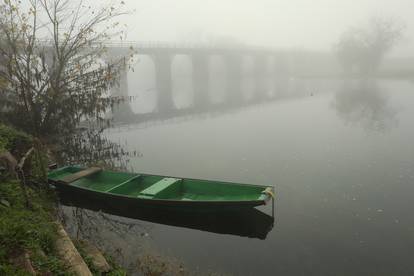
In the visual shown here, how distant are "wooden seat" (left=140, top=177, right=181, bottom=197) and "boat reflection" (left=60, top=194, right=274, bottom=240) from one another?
28.2 inches

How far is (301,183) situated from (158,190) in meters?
6.49

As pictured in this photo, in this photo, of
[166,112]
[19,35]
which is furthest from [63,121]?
[166,112]

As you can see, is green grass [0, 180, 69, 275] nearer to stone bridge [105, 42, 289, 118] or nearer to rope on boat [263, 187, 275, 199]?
rope on boat [263, 187, 275, 199]

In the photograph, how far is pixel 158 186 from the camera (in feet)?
36.2

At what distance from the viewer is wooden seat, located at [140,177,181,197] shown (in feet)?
34.5

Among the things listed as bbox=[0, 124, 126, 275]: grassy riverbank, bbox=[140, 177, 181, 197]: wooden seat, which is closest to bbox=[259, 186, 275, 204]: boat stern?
bbox=[140, 177, 181, 197]: wooden seat

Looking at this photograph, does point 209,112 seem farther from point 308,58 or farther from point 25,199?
point 308,58

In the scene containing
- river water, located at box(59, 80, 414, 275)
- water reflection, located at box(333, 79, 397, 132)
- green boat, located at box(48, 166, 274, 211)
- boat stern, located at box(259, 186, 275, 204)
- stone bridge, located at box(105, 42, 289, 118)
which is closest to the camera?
river water, located at box(59, 80, 414, 275)

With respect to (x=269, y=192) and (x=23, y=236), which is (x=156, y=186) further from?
(x=23, y=236)

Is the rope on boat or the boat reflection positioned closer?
the rope on boat

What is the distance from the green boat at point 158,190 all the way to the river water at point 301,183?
35.9 inches

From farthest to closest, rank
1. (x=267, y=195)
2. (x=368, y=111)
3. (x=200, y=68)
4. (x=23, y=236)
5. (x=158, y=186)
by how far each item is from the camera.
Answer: (x=200, y=68) → (x=368, y=111) → (x=158, y=186) → (x=267, y=195) → (x=23, y=236)

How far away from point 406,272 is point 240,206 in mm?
4477

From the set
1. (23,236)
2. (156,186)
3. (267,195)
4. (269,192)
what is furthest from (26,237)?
A: (269,192)
